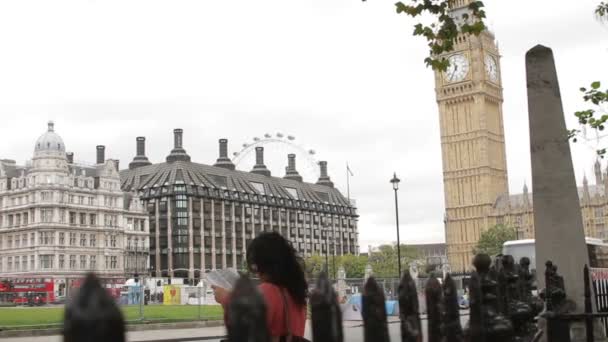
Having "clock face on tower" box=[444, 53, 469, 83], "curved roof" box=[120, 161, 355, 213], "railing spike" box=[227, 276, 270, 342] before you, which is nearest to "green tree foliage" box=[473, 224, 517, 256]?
"clock face on tower" box=[444, 53, 469, 83]

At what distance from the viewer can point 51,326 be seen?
2567 centimetres

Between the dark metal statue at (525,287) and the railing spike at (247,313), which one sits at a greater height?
the railing spike at (247,313)

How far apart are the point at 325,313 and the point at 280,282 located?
183cm

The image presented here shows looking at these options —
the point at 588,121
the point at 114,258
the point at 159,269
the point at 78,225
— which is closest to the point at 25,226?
the point at 78,225

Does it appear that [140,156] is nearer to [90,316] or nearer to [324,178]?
[324,178]

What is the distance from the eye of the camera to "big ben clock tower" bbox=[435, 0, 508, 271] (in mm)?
111562

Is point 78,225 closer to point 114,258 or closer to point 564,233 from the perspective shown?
point 114,258

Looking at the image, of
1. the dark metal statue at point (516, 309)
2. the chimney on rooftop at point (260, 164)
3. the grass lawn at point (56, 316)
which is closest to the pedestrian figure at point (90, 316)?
the dark metal statue at point (516, 309)

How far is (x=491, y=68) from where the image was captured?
380 feet

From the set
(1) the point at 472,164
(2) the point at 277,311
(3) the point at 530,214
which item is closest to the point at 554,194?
(2) the point at 277,311

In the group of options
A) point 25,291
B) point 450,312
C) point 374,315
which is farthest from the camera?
point 25,291

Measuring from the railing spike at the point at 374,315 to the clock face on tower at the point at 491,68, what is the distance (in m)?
116

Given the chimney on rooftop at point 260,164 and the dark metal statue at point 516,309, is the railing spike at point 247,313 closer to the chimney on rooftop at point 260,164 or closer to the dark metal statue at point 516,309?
the dark metal statue at point 516,309

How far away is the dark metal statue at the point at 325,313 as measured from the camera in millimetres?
2242
